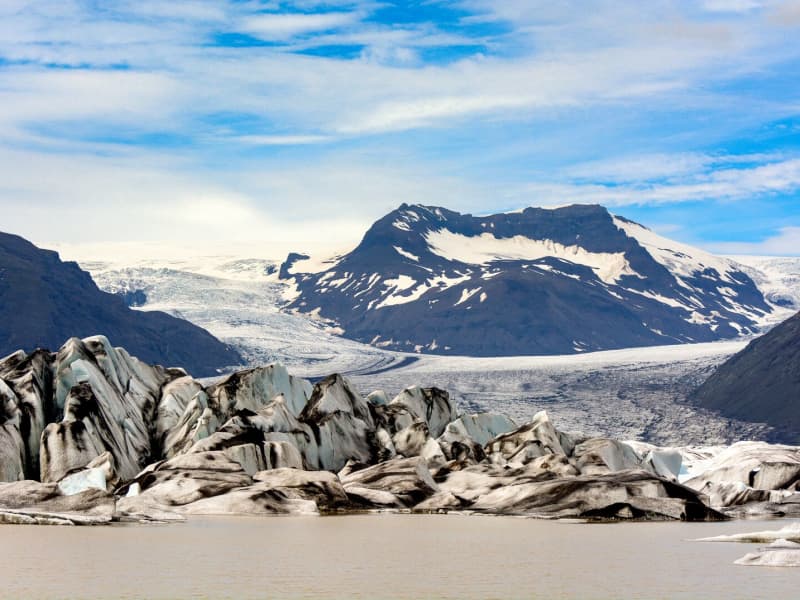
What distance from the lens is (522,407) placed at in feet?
462

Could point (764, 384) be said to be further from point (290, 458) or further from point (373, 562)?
point (373, 562)

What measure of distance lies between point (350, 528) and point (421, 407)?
32333 millimetres

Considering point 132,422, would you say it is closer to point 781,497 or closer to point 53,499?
point 53,499

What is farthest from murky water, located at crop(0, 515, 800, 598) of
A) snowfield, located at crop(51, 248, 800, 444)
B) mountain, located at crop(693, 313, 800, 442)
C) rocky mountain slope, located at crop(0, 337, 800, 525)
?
mountain, located at crop(693, 313, 800, 442)

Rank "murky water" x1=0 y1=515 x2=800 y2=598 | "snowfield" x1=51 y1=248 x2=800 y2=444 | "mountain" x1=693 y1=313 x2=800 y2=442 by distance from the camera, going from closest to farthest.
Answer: "murky water" x1=0 y1=515 x2=800 y2=598
"snowfield" x1=51 y1=248 x2=800 y2=444
"mountain" x1=693 y1=313 x2=800 y2=442

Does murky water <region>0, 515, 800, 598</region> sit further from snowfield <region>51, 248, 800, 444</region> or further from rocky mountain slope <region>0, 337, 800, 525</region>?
snowfield <region>51, 248, 800, 444</region>

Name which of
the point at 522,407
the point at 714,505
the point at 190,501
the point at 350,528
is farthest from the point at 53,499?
the point at 522,407

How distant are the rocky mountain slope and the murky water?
16.2 ft

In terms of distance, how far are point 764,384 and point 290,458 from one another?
419 ft

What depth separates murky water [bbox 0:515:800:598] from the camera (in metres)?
25.5

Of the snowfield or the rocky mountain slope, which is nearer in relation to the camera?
the rocky mountain slope

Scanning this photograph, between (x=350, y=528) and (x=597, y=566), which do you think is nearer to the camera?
(x=597, y=566)

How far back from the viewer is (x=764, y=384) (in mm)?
170875

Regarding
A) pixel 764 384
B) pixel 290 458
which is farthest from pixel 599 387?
pixel 290 458
